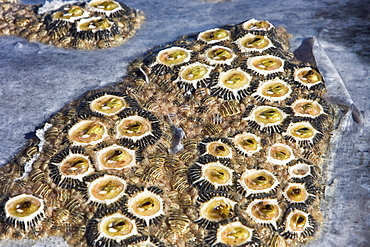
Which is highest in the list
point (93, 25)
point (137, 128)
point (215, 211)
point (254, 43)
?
point (93, 25)

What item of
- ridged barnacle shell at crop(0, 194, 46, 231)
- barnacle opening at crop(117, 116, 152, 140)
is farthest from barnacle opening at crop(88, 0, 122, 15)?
ridged barnacle shell at crop(0, 194, 46, 231)

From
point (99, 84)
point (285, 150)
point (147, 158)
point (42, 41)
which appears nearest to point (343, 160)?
point (285, 150)

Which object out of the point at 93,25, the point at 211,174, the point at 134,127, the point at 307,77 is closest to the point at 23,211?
the point at 134,127

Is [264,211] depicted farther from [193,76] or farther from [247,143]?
[193,76]

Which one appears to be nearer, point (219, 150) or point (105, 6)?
point (219, 150)

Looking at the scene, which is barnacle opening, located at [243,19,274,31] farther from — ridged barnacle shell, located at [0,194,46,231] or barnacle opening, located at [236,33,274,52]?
ridged barnacle shell, located at [0,194,46,231]

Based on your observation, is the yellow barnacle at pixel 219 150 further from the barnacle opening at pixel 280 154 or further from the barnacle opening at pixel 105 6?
the barnacle opening at pixel 105 6

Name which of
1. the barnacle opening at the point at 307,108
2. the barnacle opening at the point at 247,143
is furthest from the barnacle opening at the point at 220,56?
the barnacle opening at the point at 247,143

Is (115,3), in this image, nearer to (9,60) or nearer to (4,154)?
(9,60)
